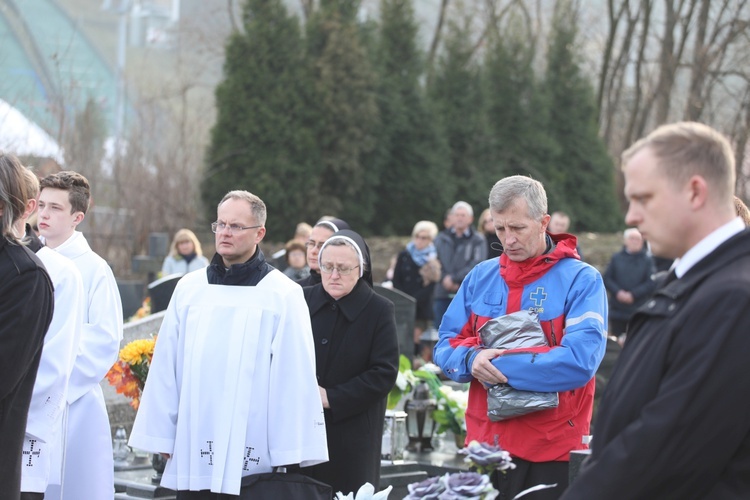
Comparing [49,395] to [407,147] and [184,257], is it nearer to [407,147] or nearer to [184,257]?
[184,257]

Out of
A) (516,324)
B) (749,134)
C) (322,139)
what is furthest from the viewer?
(322,139)

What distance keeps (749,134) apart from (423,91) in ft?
34.0

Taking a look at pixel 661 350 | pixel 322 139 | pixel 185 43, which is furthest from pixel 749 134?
pixel 185 43

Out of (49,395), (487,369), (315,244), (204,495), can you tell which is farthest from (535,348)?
(315,244)

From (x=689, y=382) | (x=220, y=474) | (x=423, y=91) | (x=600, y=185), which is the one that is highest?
A: (x=423, y=91)

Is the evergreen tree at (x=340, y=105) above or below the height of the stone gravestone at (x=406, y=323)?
above

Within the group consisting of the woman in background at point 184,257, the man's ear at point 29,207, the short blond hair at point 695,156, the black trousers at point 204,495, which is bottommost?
the black trousers at point 204,495

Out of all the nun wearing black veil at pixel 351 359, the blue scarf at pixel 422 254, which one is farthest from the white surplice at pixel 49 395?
the blue scarf at pixel 422 254

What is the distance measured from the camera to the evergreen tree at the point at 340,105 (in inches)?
1026

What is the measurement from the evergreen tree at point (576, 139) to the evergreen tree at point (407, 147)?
14.5 ft

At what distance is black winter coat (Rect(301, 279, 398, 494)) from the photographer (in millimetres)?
6289

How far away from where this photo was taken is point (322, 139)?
86.4 ft

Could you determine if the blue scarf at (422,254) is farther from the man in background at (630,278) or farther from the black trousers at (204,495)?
the black trousers at (204,495)

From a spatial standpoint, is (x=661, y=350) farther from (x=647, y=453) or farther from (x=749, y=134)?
(x=749, y=134)
